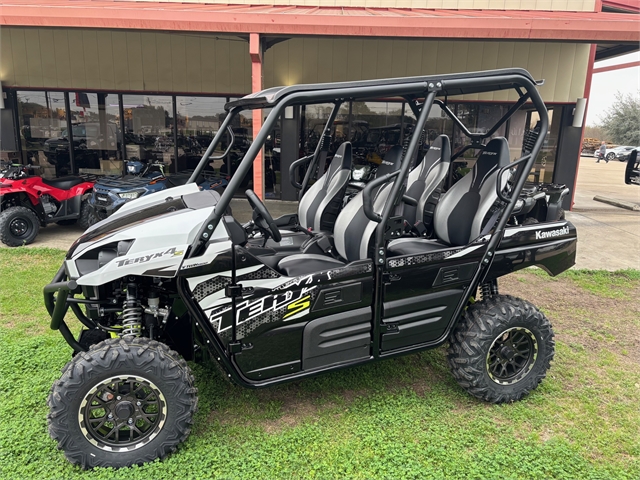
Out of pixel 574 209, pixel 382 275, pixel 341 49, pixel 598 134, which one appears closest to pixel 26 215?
pixel 382 275

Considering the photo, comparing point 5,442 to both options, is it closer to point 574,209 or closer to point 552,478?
point 552,478

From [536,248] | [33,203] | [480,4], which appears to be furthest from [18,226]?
[480,4]

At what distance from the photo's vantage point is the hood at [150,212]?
2.42 m

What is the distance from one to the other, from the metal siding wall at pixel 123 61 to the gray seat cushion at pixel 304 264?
7433mm

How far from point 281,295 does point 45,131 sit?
9735 millimetres

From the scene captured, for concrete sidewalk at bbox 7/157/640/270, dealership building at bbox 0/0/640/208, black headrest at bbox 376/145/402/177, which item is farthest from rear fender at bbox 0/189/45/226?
black headrest at bbox 376/145/402/177

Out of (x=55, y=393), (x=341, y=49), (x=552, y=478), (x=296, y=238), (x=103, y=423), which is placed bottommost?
(x=552, y=478)

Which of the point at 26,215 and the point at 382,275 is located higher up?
the point at 382,275

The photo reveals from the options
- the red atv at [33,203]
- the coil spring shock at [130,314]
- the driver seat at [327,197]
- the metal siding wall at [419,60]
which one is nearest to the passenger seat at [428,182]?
the driver seat at [327,197]

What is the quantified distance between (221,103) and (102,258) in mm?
8086

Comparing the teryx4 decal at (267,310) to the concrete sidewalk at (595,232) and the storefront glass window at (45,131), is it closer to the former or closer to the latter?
the concrete sidewalk at (595,232)

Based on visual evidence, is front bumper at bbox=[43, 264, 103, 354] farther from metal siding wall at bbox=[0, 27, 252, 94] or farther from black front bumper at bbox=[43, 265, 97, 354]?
metal siding wall at bbox=[0, 27, 252, 94]

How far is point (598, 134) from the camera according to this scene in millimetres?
50562

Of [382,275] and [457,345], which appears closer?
[382,275]
